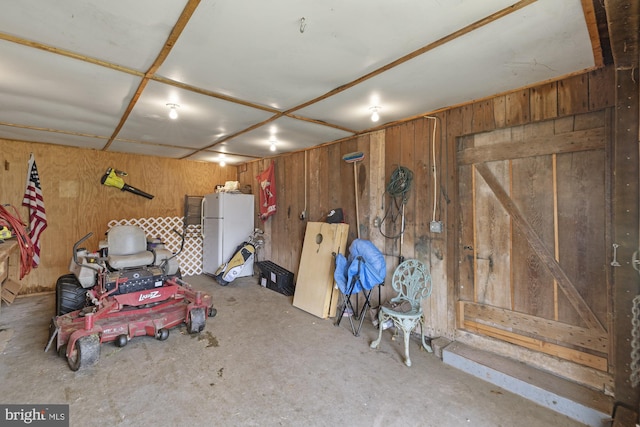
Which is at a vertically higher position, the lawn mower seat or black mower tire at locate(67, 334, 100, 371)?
the lawn mower seat

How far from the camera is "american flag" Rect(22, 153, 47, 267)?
425 cm

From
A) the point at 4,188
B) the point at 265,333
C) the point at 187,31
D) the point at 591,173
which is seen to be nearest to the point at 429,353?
the point at 265,333

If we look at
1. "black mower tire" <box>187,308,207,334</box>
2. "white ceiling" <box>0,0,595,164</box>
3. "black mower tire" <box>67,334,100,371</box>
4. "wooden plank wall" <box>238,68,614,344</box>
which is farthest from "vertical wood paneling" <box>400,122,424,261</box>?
"black mower tire" <box>67,334,100,371</box>

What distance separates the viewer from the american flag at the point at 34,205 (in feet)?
14.0

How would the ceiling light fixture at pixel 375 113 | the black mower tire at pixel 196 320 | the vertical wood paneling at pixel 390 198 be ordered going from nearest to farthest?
the ceiling light fixture at pixel 375 113
the black mower tire at pixel 196 320
the vertical wood paneling at pixel 390 198

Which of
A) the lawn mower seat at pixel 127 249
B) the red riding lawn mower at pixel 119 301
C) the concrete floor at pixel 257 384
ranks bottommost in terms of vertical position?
the concrete floor at pixel 257 384

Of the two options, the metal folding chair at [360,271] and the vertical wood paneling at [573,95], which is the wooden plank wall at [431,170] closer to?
the vertical wood paneling at [573,95]

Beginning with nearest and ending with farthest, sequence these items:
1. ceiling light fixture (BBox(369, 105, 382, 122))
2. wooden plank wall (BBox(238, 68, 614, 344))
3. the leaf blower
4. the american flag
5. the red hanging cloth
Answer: wooden plank wall (BBox(238, 68, 614, 344))
ceiling light fixture (BBox(369, 105, 382, 122))
the american flag
the leaf blower
the red hanging cloth

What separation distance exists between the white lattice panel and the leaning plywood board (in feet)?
9.18

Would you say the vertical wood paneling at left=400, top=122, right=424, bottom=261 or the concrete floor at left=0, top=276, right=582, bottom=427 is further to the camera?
the vertical wood paneling at left=400, top=122, right=424, bottom=261

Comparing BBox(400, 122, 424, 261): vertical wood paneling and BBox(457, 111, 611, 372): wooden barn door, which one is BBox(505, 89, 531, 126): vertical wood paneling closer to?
BBox(457, 111, 611, 372): wooden barn door

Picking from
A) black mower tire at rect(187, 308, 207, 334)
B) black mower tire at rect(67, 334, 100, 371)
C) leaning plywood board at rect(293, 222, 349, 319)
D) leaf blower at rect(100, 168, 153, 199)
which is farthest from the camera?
leaf blower at rect(100, 168, 153, 199)

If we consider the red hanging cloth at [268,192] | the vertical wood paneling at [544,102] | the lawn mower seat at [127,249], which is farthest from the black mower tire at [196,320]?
the vertical wood paneling at [544,102]

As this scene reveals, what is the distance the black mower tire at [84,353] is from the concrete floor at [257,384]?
0.07m
